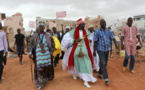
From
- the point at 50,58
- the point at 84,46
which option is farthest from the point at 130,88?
the point at 50,58

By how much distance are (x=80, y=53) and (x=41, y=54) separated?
1106 mm

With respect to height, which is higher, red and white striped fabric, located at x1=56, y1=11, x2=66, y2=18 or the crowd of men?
red and white striped fabric, located at x1=56, y1=11, x2=66, y2=18

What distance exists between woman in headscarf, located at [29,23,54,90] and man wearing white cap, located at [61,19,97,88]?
56cm

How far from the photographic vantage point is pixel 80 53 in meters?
4.27

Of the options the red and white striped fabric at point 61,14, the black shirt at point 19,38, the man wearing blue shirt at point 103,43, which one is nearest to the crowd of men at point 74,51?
the man wearing blue shirt at point 103,43

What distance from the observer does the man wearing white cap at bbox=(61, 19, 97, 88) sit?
166 inches

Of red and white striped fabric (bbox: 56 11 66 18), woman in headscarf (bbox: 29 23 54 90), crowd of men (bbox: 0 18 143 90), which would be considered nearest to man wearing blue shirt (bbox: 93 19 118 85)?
crowd of men (bbox: 0 18 143 90)

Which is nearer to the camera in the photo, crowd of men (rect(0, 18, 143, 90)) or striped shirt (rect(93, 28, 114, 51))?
crowd of men (rect(0, 18, 143, 90))

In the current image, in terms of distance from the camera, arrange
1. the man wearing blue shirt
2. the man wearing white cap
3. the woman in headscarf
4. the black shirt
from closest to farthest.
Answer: the woman in headscarf → the man wearing white cap → the man wearing blue shirt → the black shirt

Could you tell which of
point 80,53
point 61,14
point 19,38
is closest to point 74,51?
point 80,53

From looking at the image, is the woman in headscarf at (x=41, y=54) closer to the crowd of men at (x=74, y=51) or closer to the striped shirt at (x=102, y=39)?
the crowd of men at (x=74, y=51)

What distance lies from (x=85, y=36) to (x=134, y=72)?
2.58 metres

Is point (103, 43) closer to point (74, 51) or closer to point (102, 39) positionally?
point (102, 39)

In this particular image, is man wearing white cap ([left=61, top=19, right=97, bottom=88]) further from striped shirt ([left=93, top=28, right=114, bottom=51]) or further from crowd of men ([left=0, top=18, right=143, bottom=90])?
striped shirt ([left=93, top=28, right=114, bottom=51])
